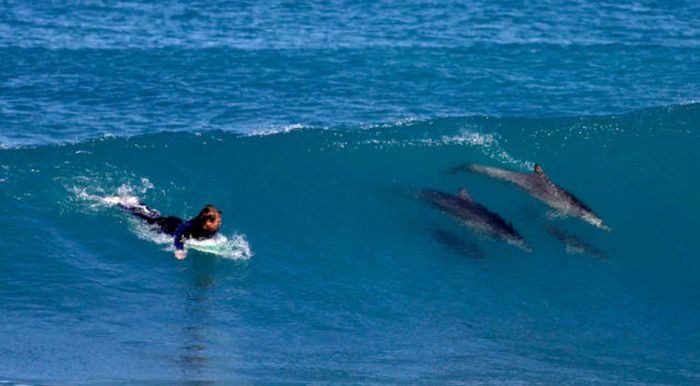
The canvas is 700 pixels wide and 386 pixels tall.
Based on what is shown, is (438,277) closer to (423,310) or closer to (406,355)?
(423,310)

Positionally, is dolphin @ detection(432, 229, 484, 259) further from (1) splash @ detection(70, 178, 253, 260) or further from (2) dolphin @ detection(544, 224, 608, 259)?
(1) splash @ detection(70, 178, 253, 260)

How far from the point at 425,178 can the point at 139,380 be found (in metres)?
12.4

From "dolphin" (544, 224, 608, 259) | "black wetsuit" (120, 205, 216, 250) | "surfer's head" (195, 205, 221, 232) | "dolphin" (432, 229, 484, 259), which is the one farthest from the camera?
"dolphin" (544, 224, 608, 259)

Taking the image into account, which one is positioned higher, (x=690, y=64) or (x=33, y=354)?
(x=690, y=64)

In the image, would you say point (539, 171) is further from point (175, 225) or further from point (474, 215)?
point (175, 225)

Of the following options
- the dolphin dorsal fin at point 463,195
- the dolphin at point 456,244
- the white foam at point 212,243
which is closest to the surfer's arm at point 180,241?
the white foam at point 212,243

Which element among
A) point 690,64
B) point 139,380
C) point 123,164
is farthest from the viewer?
point 690,64

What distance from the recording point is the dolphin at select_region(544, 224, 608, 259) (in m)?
26.1

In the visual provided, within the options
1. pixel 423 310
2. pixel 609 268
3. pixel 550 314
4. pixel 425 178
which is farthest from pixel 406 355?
pixel 425 178

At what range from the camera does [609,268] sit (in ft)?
83.6

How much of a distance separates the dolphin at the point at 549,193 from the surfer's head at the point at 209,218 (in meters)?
8.73

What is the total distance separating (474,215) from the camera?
26.9 metres

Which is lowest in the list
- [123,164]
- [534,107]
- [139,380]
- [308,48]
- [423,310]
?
[139,380]

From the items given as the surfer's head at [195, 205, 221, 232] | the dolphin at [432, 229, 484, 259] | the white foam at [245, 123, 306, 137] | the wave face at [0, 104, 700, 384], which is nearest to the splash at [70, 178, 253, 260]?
the wave face at [0, 104, 700, 384]
